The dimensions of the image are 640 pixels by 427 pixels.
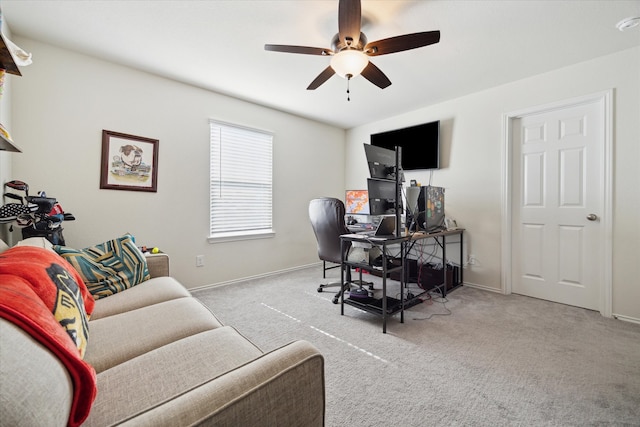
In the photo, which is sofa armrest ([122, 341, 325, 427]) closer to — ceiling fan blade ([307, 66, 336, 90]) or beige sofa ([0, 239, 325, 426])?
beige sofa ([0, 239, 325, 426])

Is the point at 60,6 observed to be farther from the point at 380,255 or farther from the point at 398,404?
the point at 398,404

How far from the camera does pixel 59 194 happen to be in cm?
230

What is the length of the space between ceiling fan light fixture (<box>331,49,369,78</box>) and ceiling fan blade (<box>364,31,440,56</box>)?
8cm

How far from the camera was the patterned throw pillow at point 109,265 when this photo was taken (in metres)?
1.61

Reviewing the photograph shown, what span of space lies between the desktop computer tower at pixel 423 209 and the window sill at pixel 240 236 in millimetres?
1933

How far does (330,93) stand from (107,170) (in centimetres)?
253

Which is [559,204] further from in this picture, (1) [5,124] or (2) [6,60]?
(1) [5,124]

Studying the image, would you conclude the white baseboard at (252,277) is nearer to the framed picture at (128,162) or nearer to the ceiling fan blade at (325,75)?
the framed picture at (128,162)

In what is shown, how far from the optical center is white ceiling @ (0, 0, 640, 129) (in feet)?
6.00

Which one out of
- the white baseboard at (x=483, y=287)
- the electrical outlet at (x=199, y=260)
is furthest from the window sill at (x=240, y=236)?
the white baseboard at (x=483, y=287)

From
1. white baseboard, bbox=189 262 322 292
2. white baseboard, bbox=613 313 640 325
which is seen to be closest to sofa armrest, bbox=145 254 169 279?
white baseboard, bbox=189 262 322 292

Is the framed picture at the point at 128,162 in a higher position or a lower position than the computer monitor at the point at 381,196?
higher

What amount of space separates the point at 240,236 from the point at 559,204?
3644 millimetres

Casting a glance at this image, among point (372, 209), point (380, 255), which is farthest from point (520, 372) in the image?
point (372, 209)
